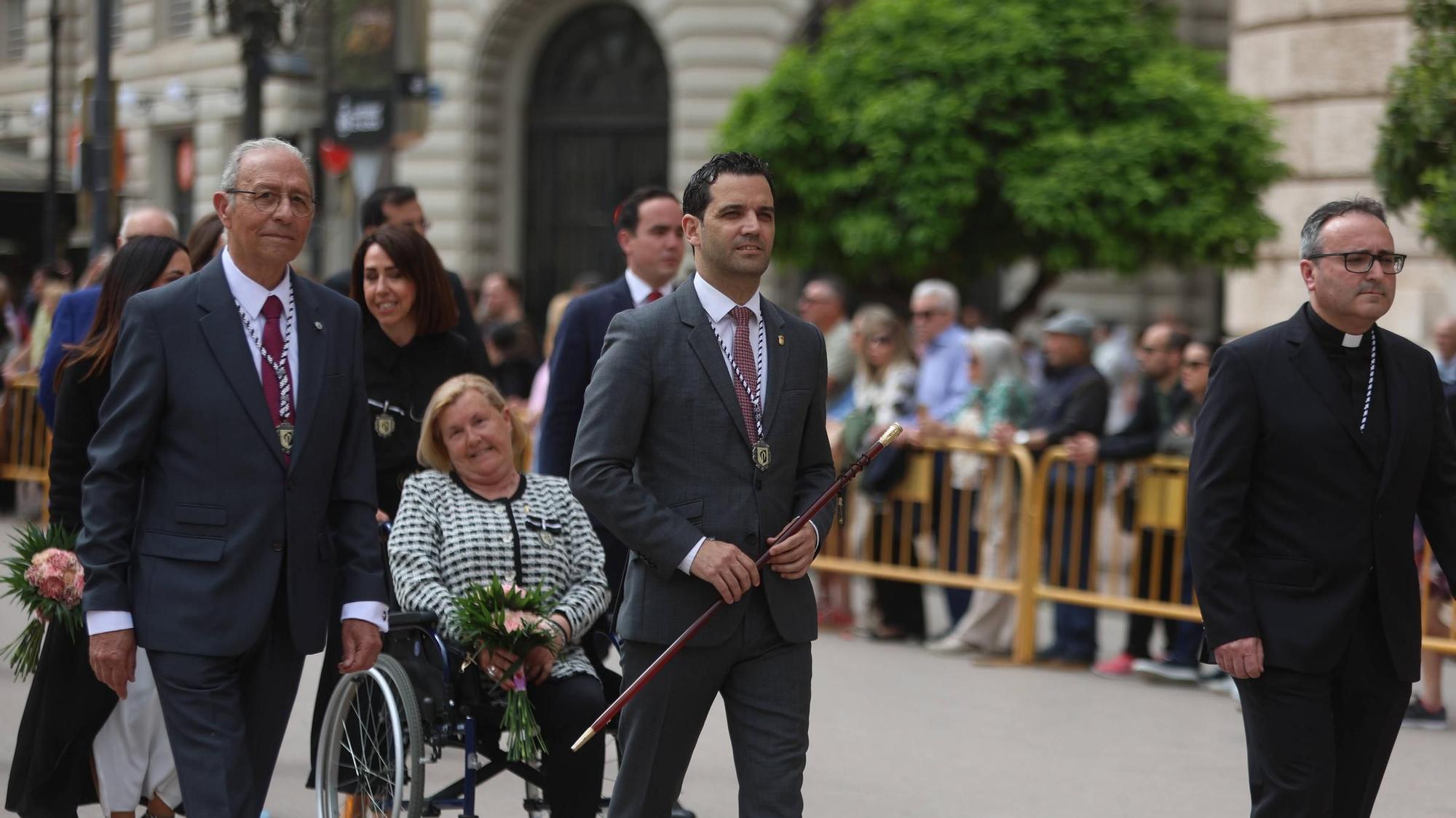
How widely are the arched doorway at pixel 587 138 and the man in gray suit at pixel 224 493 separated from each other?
22650mm

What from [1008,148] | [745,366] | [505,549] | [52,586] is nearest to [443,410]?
[505,549]

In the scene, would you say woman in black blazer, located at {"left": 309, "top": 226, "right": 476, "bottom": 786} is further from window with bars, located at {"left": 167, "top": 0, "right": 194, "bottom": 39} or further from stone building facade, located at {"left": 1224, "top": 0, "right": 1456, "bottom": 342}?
window with bars, located at {"left": 167, "top": 0, "right": 194, "bottom": 39}

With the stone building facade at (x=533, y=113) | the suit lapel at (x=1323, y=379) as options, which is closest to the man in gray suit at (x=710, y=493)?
the suit lapel at (x=1323, y=379)

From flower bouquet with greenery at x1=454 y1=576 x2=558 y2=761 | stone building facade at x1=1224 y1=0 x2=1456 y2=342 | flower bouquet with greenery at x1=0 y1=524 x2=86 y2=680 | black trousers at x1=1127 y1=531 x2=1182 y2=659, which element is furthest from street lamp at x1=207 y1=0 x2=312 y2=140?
stone building facade at x1=1224 y1=0 x2=1456 y2=342

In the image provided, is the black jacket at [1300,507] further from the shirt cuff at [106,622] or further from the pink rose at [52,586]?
the pink rose at [52,586]

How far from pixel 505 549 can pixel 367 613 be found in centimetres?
140

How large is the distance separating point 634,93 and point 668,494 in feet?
76.2

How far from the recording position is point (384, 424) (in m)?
6.54

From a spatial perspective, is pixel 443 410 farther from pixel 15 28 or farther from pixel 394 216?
pixel 15 28

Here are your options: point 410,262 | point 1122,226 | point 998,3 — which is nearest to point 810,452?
point 410,262

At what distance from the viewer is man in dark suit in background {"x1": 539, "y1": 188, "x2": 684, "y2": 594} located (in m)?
6.60

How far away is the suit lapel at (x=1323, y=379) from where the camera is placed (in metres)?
4.71

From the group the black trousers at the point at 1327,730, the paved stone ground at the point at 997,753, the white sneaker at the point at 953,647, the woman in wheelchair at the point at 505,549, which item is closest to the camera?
the black trousers at the point at 1327,730

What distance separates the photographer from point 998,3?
17.7 m
